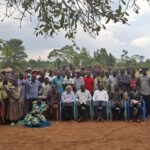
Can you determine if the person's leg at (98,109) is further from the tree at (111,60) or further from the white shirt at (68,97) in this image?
the tree at (111,60)

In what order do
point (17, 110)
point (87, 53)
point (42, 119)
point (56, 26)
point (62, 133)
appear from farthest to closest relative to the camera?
1. point (87, 53)
2. point (17, 110)
3. point (42, 119)
4. point (62, 133)
5. point (56, 26)

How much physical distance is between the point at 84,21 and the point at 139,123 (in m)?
7.42

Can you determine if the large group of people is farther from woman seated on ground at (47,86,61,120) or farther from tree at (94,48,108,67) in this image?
tree at (94,48,108,67)

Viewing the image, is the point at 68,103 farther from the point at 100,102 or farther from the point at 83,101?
the point at 100,102

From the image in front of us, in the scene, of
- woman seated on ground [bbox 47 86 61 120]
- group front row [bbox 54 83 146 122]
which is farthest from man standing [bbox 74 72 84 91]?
woman seated on ground [bbox 47 86 61 120]

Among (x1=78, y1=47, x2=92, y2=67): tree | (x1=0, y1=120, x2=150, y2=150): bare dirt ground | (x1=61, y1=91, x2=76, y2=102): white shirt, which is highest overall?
(x1=78, y1=47, x2=92, y2=67): tree

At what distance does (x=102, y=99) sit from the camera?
13.2m

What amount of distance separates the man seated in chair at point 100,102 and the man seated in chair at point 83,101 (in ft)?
0.80

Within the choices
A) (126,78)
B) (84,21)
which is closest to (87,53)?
(126,78)

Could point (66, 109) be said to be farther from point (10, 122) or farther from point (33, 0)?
point (33, 0)

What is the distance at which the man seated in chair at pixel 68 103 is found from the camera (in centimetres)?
1335

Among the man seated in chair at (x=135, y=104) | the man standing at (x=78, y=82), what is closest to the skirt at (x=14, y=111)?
the man standing at (x=78, y=82)

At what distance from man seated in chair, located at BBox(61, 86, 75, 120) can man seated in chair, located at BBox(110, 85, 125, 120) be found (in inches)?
54.7

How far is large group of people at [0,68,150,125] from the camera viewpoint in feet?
42.2
